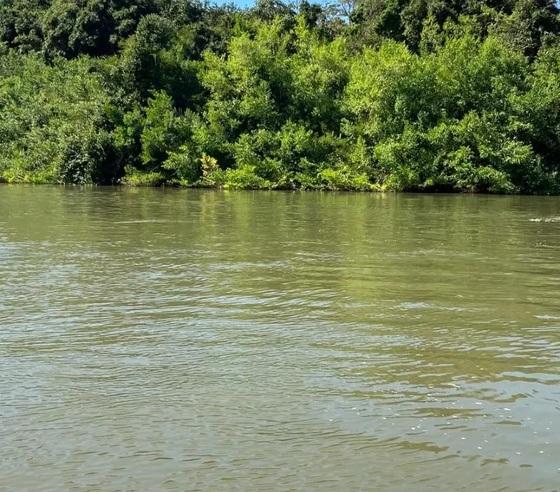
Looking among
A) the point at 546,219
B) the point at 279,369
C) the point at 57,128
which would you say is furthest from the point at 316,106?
the point at 279,369

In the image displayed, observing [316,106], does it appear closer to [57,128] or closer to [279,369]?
[57,128]

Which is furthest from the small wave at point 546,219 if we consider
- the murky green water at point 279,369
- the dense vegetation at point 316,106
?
the dense vegetation at point 316,106

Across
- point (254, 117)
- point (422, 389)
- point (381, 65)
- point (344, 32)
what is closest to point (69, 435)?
point (422, 389)

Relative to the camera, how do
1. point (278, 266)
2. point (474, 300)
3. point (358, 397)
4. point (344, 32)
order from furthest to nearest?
1. point (344, 32)
2. point (278, 266)
3. point (474, 300)
4. point (358, 397)

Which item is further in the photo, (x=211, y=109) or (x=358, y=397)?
(x=211, y=109)

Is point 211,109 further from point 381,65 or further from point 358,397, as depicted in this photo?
point 358,397

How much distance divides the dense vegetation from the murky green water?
24.2 meters

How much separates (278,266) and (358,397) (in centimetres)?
652

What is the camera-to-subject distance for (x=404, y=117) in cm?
3844

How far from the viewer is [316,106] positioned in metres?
42.9

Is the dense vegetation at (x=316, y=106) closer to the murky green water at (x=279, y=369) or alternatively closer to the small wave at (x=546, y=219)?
the small wave at (x=546, y=219)

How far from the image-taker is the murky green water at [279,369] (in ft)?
13.2

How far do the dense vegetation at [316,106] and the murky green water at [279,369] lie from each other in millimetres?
24227

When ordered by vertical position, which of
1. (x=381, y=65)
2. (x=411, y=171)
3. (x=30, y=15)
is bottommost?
(x=411, y=171)
